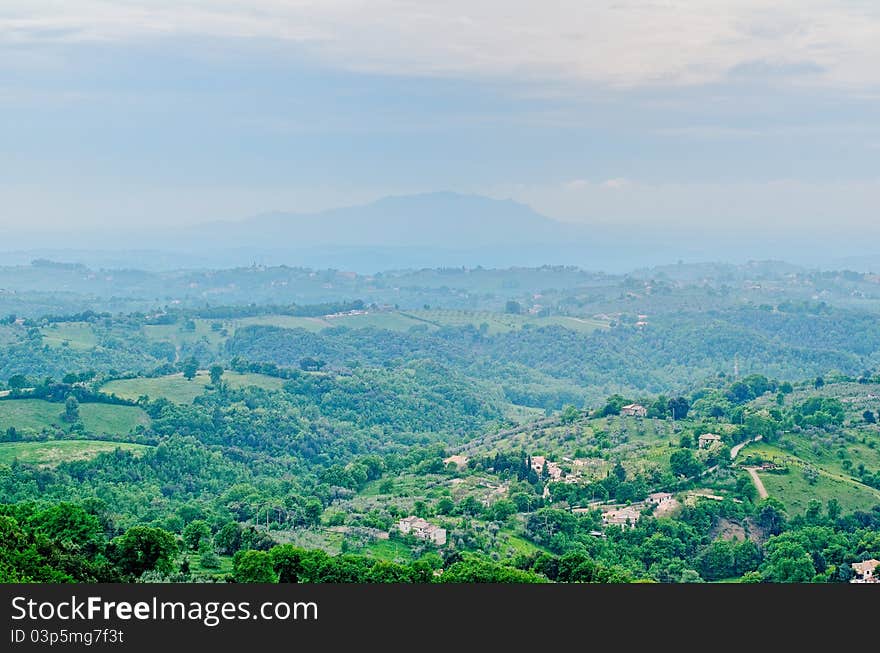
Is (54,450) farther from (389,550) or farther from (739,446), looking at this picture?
(739,446)

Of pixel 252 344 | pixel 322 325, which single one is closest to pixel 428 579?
pixel 252 344

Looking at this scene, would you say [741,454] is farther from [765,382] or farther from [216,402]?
[216,402]

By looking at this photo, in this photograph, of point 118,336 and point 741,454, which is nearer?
point 741,454

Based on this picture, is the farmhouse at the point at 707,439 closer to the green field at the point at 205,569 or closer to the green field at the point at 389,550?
the green field at the point at 389,550

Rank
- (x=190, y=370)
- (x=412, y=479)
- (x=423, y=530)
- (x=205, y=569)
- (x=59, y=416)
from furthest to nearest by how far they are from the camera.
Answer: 1. (x=190, y=370)
2. (x=59, y=416)
3. (x=412, y=479)
4. (x=423, y=530)
5. (x=205, y=569)

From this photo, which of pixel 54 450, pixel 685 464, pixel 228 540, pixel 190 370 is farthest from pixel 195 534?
pixel 190 370

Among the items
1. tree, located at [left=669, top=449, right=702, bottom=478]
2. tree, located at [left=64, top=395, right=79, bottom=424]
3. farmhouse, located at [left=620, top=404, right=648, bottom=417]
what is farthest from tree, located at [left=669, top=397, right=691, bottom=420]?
tree, located at [left=64, top=395, right=79, bottom=424]

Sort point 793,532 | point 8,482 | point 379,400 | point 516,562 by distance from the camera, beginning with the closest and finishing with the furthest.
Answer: point 516,562
point 793,532
point 8,482
point 379,400
